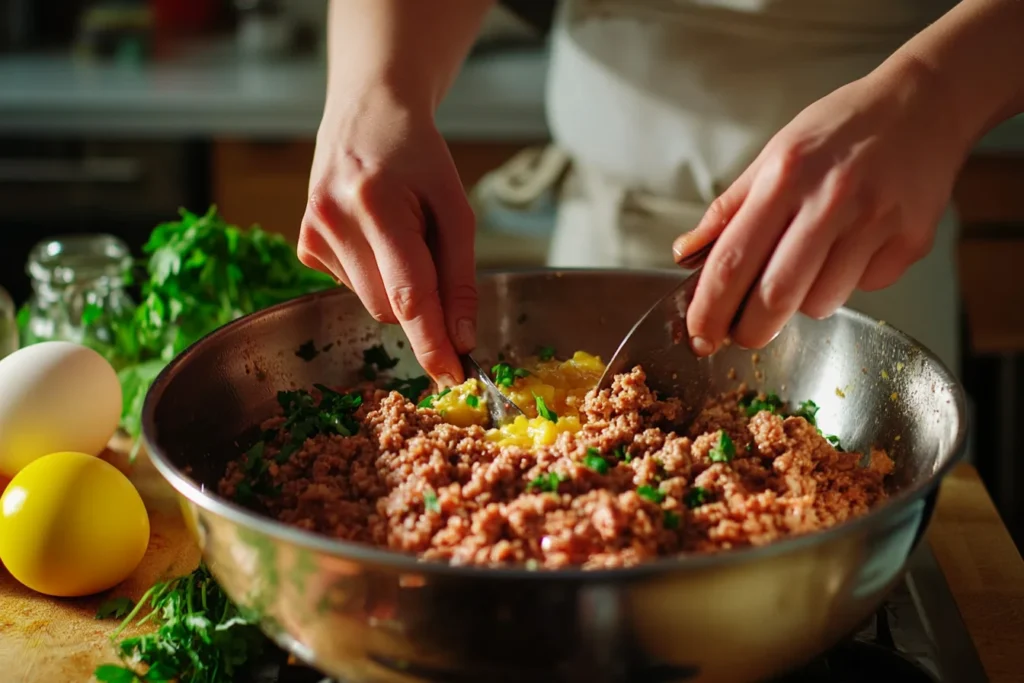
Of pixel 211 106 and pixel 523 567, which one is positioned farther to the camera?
pixel 211 106

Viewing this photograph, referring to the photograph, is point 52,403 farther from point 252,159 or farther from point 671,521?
point 252,159

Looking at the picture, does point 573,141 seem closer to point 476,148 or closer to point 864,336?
point 864,336

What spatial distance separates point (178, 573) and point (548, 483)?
17.8 inches

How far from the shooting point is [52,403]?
1272 millimetres

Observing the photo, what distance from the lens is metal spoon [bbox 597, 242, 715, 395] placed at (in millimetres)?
1067

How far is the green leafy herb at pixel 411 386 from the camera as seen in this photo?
1.29 meters

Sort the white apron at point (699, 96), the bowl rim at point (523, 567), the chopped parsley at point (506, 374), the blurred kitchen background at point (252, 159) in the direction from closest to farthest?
1. the bowl rim at point (523, 567)
2. the chopped parsley at point (506, 374)
3. the white apron at point (699, 96)
4. the blurred kitchen background at point (252, 159)

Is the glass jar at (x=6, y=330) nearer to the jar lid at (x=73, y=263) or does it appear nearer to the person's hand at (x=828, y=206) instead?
the jar lid at (x=73, y=263)

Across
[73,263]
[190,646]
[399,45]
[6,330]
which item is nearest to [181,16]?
[73,263]

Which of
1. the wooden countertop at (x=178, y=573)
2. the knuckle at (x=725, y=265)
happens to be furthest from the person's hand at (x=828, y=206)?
the wooden countertop at (x=178, y=573)

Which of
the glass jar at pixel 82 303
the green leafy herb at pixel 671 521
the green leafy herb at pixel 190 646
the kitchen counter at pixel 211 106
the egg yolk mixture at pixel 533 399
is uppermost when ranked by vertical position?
the green leafy herb at pixel 671 521

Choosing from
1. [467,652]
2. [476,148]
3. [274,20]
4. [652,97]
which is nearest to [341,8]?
[652,97]

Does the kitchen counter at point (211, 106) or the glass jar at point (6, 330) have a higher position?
the glass jar at point (6, 330)

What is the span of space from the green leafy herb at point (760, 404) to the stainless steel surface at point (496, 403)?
27 cm
